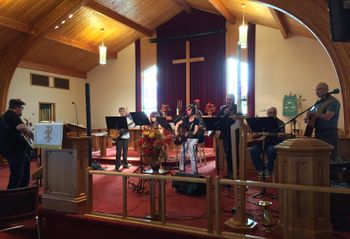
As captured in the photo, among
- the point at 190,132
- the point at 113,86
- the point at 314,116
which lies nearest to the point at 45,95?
the point at 113,86

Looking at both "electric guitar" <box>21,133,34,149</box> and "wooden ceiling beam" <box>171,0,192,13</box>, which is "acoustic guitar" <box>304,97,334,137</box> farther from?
"wooden ceiling beam" <box>171,0,192,13</box>

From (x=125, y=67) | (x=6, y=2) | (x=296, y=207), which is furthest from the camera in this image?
(x=125, y=67)

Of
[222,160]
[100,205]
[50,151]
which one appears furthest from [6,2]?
[222,160]

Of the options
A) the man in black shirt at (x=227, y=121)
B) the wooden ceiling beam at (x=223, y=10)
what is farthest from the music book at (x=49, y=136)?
the wooden ceiling beam at (x=223, y=10)

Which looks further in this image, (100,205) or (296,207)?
(100,205)

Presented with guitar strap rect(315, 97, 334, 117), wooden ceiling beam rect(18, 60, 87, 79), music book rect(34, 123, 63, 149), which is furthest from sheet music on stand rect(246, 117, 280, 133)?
wooden ceiling beam rect(18, 60, 87, 79)

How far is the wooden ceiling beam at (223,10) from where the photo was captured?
25.1ft

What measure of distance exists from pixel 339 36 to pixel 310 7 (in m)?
2.17

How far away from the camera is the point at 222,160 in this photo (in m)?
6.11

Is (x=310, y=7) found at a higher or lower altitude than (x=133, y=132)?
higher

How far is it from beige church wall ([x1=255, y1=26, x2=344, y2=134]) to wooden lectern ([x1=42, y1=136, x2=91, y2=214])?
632cm

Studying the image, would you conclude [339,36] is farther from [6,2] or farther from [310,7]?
[6,2]

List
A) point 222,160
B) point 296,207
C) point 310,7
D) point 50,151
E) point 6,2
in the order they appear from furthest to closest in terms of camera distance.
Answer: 1. point 6,2
2. point 222,160
3. point 310,7
4. point 50,151
5. point 296,207

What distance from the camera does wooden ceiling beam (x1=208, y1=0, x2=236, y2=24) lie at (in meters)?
7.64
